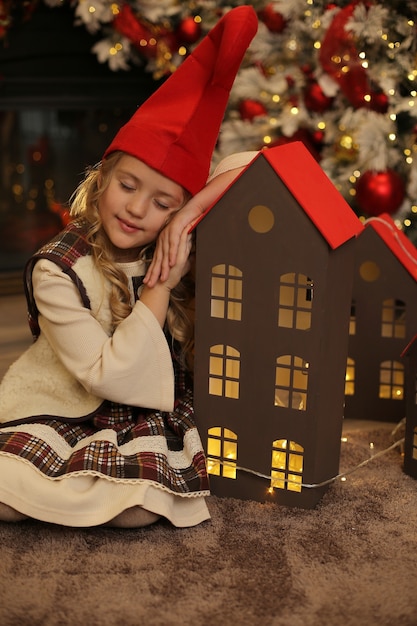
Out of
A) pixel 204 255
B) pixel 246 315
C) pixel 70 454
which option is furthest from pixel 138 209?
pixel 70 454

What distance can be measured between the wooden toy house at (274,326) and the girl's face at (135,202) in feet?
0.35

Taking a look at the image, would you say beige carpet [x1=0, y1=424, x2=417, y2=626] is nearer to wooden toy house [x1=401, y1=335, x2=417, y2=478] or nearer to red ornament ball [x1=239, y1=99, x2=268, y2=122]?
wooden toy house [x1=401, y1=335, x2=417, y2=478]

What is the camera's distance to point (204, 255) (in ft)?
4.70

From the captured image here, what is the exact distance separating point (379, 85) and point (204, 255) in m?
1.23

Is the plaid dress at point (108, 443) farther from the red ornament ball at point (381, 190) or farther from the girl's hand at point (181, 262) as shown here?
the red ornament ball at point (381, 190)

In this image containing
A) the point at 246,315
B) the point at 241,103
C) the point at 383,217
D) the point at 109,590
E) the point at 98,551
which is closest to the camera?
the point at 109,590

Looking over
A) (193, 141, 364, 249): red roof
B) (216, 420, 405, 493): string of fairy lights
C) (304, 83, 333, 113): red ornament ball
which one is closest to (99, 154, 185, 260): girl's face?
(193, 141, 364, 249): red roof

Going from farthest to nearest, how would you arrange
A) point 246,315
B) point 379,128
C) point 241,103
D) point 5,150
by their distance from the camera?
point 5,150, point 241,103, point 379,128, point 246,315

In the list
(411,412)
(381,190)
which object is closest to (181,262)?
(411,412)

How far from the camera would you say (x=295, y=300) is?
1.37 metres

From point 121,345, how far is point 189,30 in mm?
1662

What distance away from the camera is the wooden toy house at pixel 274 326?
1349mm

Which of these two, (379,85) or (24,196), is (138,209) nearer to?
(379,85)

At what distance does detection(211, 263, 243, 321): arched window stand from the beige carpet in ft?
1.10
